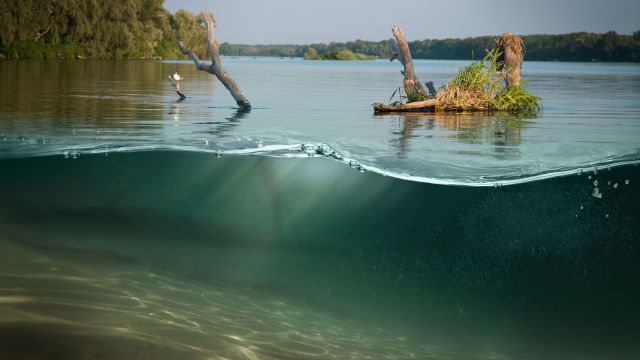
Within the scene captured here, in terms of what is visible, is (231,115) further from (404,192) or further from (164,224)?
(404,192)

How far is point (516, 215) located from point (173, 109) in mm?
9362

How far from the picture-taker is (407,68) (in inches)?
869

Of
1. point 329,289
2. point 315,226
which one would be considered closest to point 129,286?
point 329,289

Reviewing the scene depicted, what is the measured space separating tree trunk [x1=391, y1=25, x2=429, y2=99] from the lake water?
7.86 feet

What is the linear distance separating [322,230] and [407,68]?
6.30m

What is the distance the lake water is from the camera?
934 centimetres

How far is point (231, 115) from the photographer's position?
18938mm

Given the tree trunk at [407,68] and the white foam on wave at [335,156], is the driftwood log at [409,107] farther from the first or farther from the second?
the white foam on wave at [335,156]

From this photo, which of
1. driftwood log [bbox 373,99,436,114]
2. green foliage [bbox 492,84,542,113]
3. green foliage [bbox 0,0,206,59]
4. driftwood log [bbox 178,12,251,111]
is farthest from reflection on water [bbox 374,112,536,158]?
green foliage [bbox 0,0,206,59]

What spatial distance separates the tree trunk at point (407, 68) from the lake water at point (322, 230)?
2.40m

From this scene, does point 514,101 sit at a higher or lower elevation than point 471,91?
lower

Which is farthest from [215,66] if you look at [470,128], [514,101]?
[514,101]

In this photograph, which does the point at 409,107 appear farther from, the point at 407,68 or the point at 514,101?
the point at 514,101

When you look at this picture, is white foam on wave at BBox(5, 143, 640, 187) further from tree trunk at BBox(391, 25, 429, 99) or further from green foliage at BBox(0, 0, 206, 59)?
green foliage at BBox(0, 0, 206, 59)
